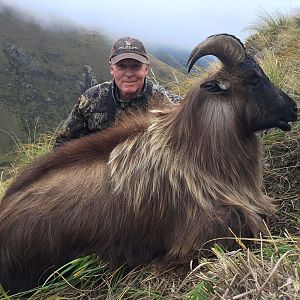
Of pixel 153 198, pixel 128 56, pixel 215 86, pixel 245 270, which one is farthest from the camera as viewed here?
pixel 128 56

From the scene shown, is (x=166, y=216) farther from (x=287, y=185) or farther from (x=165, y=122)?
(x=287, y=185)

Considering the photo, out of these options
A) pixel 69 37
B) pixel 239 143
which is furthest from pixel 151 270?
pixel 69 37

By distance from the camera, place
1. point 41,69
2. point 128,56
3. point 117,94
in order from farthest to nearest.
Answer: point 41,69, point 117,94, point 128,56

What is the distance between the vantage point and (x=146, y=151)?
4016 millimetres

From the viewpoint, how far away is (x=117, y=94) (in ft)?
19.2

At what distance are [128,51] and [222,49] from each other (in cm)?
180

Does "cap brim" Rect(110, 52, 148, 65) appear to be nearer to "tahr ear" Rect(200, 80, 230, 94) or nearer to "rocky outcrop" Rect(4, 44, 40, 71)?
"tahr ear" Rect(200, 80, 230, 94)

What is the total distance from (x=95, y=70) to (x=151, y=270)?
113m

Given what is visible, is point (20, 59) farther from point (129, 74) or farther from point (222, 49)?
point (222, 49)

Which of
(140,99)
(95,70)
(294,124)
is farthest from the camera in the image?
(95,70)

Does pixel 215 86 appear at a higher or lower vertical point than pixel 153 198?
higher

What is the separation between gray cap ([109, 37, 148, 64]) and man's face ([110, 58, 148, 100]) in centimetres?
4

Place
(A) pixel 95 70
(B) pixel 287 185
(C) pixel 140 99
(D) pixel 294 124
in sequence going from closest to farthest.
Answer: (B) pixel 287 185 < (D) pixel 294 124 < (C) pixel 140 99 < (A) pixel 95 70

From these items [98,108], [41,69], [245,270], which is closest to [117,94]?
[98,108]
